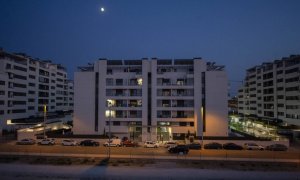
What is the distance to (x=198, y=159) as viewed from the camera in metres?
35.7

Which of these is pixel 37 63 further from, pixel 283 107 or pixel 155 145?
pixel 283 107

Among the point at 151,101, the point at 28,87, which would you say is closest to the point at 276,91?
the point at 151,101

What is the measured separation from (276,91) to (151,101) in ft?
151

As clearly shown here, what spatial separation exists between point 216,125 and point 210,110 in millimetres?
3862

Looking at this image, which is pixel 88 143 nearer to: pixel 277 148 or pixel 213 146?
pixel 213 146

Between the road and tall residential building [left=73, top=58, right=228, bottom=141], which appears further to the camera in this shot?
tall residential building [left=73, top=58, right=228, bottom=141]

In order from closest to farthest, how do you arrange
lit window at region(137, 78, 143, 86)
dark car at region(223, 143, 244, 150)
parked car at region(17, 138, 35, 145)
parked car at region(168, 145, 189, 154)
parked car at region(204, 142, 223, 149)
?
parked car at region(168, 145, 189, 154) → dark car at region(223, 143, 244, 150) → parked car at region(204, 142, 223, 149) → parked car at region(17, 138, 35, 145) → lit window at region(137, 78, 143, 86)

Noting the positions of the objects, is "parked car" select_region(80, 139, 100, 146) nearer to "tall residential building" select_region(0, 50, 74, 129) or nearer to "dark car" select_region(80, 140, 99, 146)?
"dark car" select_region(80, 140, 99, 146)

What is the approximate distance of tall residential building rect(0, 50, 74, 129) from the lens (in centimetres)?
6538

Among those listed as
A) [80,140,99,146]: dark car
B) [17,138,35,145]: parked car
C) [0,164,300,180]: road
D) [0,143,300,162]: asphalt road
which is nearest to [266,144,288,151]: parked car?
[0,143,300,162]: asphalt road

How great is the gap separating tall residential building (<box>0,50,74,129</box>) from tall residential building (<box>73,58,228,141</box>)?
77.2 ft

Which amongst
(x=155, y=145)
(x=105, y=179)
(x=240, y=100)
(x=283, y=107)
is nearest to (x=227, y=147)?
(x=155, y=145)

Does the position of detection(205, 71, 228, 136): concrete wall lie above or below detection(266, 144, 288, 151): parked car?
above

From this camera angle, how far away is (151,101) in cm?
5628
